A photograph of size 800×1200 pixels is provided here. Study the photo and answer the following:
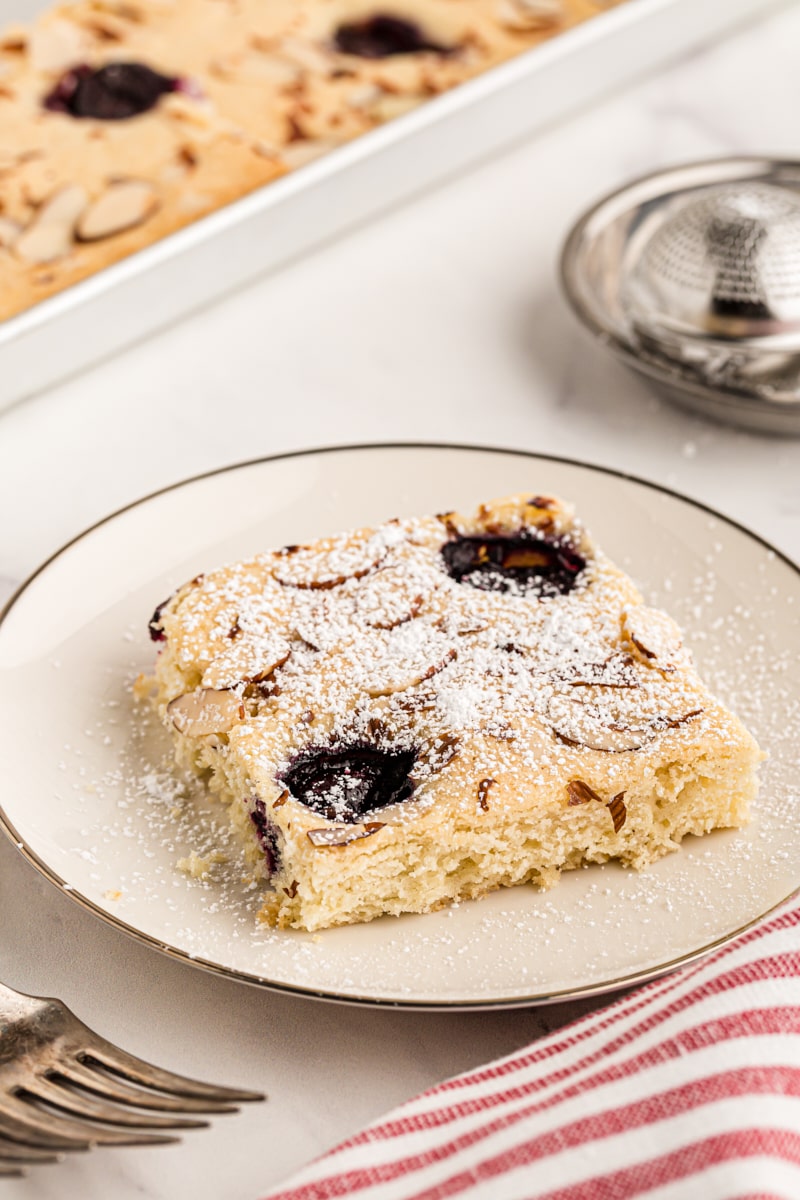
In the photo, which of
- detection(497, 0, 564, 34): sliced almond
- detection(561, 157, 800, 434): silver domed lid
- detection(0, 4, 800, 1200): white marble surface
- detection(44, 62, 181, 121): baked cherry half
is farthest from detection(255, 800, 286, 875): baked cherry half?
detection(497, 0, 564, 34): sliced almond

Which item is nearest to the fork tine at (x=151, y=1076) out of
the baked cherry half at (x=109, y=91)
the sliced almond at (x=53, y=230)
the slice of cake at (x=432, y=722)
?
the slice of cake at (x=432, y=722)

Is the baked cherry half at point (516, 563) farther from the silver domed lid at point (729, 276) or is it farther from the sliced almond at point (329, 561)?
the silver domed lid at point (729, 276)

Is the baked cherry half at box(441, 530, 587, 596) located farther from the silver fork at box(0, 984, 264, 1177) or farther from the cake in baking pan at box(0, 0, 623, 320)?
the cake in baking pan at box(0, 0, 623, 320)

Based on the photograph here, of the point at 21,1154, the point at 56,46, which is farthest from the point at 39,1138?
the point at 56,46

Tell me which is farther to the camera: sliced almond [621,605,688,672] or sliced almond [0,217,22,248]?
sliced almond [0,217,22,248]

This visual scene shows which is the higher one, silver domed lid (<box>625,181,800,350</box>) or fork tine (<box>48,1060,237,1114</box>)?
silver domed lid (<box>625,181,800,350</box>)

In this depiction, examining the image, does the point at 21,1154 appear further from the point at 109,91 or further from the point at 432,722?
the point at 109,91
